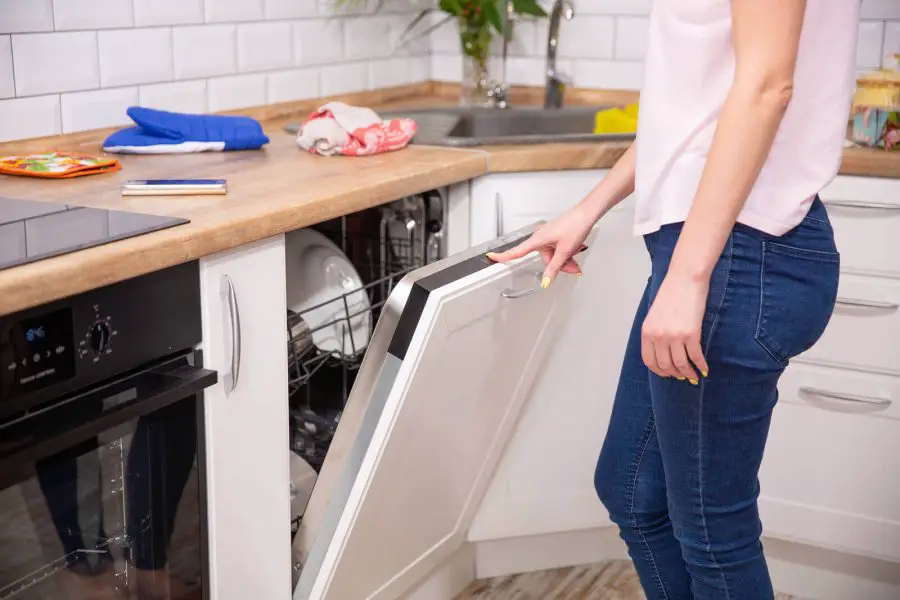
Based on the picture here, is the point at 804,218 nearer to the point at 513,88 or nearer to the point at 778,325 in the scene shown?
the point at 778,325

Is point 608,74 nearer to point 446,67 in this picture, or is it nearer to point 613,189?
point 446,67

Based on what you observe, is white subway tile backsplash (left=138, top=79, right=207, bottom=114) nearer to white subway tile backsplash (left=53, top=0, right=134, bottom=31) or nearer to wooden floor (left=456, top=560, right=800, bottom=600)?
white subway tile backsplash (left=53, top=0, right=134, bottom=31)

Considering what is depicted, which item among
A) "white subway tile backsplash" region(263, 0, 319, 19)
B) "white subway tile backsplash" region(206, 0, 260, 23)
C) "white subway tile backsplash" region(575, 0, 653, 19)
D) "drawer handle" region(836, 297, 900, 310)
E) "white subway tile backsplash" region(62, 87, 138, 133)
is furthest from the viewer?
"white subway tile backsplash" region(575, 0, 653, 19)

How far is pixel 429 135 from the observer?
2311mm

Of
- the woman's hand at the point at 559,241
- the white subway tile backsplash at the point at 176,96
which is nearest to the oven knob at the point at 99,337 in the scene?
the woman's hand at the point at 559,241

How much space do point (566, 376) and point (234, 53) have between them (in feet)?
3.07

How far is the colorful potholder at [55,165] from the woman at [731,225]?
0.81 m

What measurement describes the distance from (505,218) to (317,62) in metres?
0.76

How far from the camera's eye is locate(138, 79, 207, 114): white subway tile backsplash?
2.16 metres

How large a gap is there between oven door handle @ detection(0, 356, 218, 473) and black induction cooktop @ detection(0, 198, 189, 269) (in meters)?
0.17

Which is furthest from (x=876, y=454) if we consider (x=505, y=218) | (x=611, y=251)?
(x=505, y=218)

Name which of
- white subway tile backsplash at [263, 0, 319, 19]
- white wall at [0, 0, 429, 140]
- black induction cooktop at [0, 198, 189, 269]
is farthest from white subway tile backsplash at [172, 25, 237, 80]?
black induction cooktop at [0, 198, 189, 269]

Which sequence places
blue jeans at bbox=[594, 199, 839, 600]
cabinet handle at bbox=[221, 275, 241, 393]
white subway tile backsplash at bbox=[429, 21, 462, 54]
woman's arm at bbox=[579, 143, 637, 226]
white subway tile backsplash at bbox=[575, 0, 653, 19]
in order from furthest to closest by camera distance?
1. white subway tile backsplash at bbox=[429, 21, 462, 54]
2. white subway tile backsplash at bbox=[575, 0, 653, 19]
3. woman's arm at bbox=[579, 143, 637, 226]
4. cabinet handle at bbox=[221, 275, 241, 393]
5. blue jeans at bbox=[594, 199, 839, 600]

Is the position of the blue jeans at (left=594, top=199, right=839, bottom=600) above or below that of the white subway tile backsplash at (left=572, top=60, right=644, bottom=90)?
below
